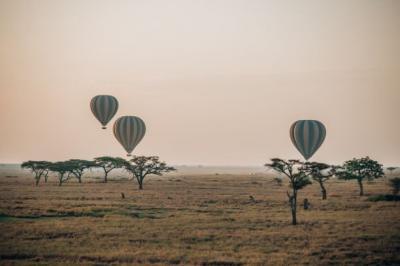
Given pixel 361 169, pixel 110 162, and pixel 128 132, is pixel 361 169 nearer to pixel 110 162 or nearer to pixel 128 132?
pixel 128 132

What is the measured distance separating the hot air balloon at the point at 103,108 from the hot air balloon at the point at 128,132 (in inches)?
128

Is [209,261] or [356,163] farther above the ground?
[356,163]

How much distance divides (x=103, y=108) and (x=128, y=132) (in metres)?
7.12

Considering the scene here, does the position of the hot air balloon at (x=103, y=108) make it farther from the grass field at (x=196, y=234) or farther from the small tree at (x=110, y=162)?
the grass field at (x=196, y=234)

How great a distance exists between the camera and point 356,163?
234 ft

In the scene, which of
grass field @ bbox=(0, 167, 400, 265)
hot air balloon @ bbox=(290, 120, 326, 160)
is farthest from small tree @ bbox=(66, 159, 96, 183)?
grass field @ bbox=(0, 167, 400, 265)

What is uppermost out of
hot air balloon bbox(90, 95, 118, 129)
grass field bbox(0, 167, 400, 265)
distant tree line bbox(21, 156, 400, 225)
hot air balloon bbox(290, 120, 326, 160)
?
hot air balloon bbox(90, 95, 118, 129)

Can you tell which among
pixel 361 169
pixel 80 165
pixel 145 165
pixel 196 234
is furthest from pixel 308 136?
pixel 80 165

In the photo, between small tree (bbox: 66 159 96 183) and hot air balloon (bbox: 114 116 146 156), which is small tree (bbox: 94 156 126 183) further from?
hot air balloon (bbox: 114 116 146 156)

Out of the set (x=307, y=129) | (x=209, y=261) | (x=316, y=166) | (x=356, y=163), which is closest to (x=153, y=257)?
(x=209, y=261)

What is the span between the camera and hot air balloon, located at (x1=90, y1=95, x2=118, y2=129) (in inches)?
3334

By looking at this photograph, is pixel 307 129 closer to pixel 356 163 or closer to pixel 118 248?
pixel 356 163

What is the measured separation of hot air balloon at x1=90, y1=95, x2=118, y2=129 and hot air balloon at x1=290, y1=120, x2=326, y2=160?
35.7m

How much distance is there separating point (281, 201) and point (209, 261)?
32.2 metres
